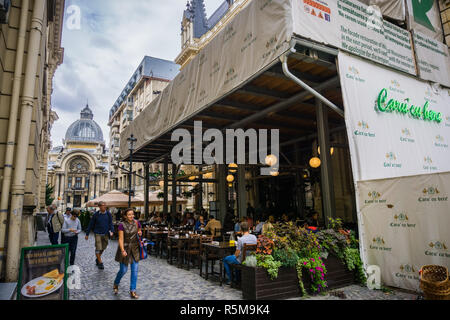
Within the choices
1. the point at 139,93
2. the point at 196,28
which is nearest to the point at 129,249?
the point at 196,28

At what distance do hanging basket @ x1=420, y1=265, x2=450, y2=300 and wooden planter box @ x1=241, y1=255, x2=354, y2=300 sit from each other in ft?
5.70

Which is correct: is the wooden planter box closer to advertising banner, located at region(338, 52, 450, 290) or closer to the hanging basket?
advertising banner, located at region(338, 52, 450, 290)

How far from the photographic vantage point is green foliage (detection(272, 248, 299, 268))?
533 cm

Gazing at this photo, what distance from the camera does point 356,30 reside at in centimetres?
668

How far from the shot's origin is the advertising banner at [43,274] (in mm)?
4004

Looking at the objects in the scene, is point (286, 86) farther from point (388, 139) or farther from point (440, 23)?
point (440, 23)

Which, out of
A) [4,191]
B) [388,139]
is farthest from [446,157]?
[4,191]

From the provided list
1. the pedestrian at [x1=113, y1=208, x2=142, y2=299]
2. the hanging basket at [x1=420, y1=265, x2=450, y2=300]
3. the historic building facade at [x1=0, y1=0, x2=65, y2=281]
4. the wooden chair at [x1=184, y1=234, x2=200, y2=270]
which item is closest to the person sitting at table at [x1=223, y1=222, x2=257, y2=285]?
the pedestrian at [x1=113, y1=208, x2=142, y2=299]

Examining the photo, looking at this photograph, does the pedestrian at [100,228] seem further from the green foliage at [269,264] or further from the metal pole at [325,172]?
the metal pole at [325,172]

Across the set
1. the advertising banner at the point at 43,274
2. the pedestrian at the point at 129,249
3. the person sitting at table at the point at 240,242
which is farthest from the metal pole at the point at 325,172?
the advertising banner at the point at 43,274

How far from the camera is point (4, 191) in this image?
204 inches

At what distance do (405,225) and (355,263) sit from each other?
1335mm

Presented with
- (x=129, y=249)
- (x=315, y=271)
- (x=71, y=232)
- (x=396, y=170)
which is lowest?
(x=315, y=271)

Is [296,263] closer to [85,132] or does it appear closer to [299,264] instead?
[299,264]
